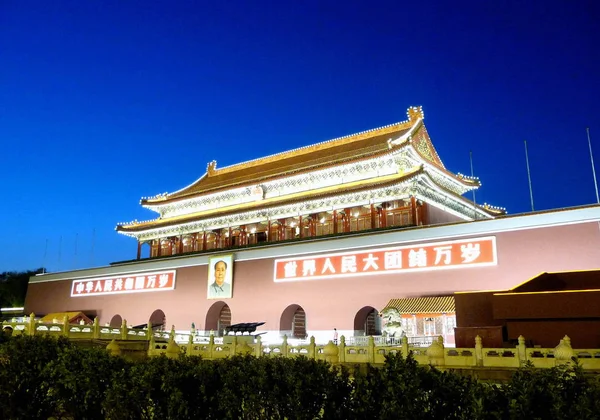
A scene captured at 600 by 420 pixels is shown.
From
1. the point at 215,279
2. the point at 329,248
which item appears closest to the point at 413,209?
the point at 329,248

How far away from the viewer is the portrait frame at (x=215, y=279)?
22.6 metres

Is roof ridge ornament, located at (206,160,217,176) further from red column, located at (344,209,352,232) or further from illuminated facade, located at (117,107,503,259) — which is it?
red column, located at (344,209,352,232)

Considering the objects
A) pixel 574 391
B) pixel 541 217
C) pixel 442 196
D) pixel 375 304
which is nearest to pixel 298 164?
pixel 442 196

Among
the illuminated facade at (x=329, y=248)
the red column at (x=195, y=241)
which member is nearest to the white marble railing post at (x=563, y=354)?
the illuminated facade at (x=329, y=248)

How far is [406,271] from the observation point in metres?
17.9

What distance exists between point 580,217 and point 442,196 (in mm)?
8256

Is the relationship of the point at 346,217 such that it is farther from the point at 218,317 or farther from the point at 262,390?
the point at 262,390

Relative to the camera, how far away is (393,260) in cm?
1830

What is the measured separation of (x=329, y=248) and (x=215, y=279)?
5.98 meters

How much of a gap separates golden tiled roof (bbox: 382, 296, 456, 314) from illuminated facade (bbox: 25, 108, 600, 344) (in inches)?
2.2

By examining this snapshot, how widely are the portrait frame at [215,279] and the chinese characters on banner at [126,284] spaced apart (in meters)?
2.47

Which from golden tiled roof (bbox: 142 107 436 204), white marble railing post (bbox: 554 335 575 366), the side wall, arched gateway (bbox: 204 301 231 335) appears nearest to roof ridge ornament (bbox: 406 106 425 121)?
golden tiled roof (bbox: 142 107 436 204)

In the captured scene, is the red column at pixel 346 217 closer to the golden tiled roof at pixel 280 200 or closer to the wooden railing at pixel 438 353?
the golden tiled roof at pixel 280 200

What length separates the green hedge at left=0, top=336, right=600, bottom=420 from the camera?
12.8 ft
